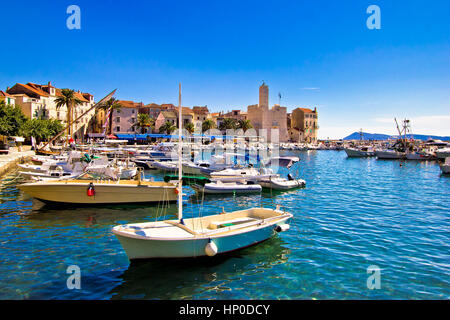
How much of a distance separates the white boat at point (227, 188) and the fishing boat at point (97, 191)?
494cm

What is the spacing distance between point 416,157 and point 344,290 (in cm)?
7689

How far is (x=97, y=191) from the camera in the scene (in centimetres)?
1938

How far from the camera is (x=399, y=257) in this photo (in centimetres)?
1266

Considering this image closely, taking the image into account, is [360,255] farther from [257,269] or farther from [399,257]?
[257,269]

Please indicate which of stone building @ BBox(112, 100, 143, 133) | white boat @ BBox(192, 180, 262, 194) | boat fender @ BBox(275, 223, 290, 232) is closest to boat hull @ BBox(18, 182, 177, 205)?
white boat @ BBox(192, 180, 262, 194)

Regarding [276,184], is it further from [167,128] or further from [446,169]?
[167,128]

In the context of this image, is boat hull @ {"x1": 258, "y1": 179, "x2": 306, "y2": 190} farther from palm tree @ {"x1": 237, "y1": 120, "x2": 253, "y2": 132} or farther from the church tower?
the church tower

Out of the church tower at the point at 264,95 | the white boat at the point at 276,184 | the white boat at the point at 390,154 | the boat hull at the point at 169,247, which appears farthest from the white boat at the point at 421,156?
the boat hull at the point at 169,247

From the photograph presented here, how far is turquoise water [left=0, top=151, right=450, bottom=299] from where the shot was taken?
376 inches

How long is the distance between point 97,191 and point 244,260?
12222 mm

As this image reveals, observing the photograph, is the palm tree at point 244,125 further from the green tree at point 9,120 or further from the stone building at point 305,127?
the green tree at point 9,120

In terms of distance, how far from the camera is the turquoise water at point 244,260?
9547 millimetres

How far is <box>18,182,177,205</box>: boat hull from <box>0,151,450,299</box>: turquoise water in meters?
0.69
